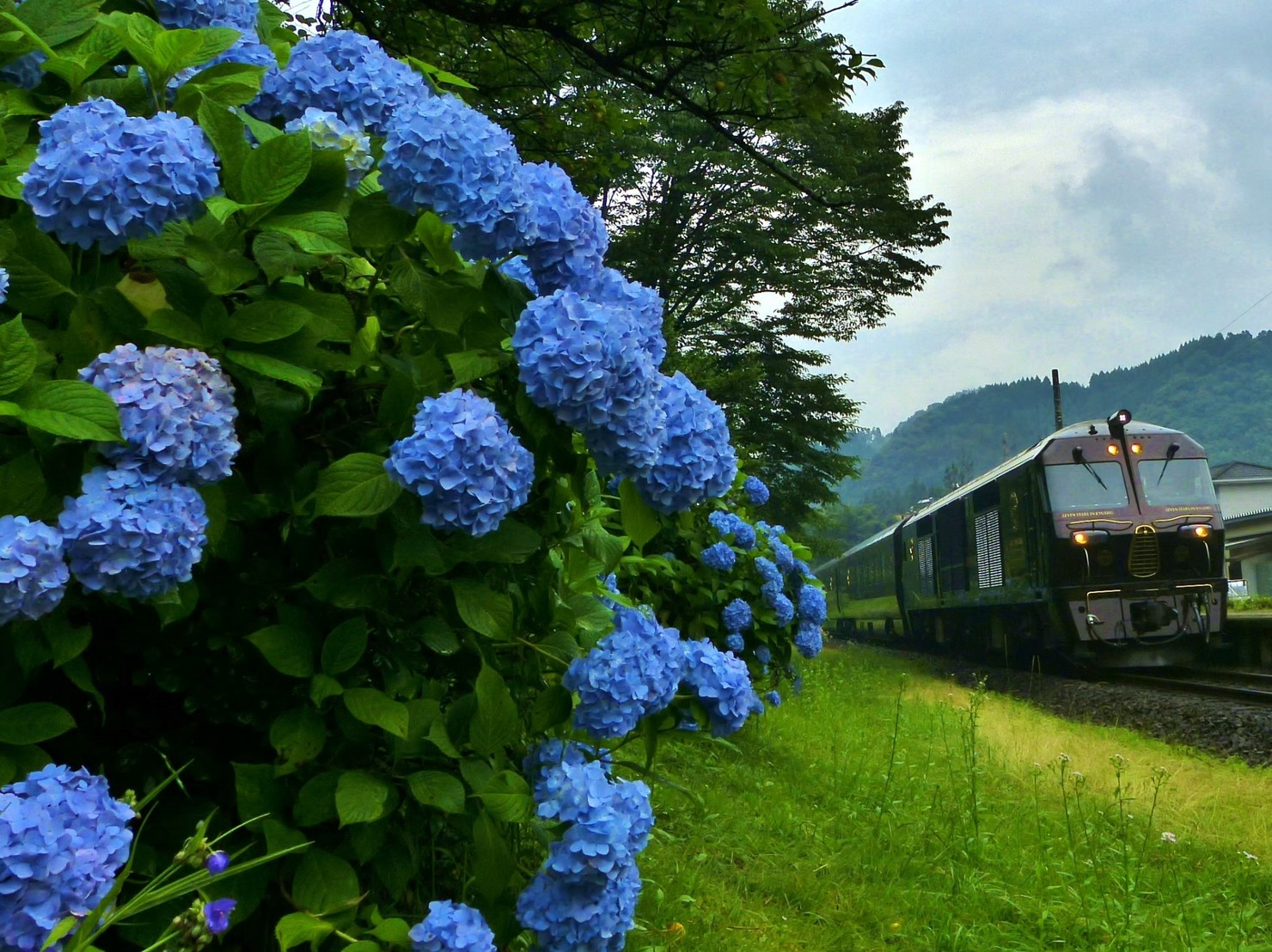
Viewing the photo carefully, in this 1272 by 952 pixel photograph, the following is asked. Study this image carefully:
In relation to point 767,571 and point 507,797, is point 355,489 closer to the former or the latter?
point 507,797

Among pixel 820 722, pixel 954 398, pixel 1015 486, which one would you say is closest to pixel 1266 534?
pixel 1015 486

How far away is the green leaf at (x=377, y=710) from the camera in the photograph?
5.52 feet

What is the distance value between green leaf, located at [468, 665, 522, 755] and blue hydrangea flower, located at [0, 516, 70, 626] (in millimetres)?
633

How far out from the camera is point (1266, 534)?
32812 millimetres

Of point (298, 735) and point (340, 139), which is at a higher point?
point (340, 139)

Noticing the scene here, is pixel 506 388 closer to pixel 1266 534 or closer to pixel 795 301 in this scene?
pixel 795 301

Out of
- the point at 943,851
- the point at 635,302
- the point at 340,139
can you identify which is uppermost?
the point at 340,139

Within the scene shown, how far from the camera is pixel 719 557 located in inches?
216

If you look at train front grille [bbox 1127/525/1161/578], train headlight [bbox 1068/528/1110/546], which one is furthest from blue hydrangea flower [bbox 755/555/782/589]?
train front grille [bbox 1127/525/1161/578]

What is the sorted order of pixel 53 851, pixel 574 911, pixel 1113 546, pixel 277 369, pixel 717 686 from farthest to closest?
pixel 1113 546
pixel 717 686
pixel 574 911
pixel 277 369
pixel 53 851

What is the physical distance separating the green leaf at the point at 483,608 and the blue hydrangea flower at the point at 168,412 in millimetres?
412

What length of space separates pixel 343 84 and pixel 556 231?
496 millimetres

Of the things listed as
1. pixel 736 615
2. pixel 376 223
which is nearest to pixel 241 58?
pixel 376 223

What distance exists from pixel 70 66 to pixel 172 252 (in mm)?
368
